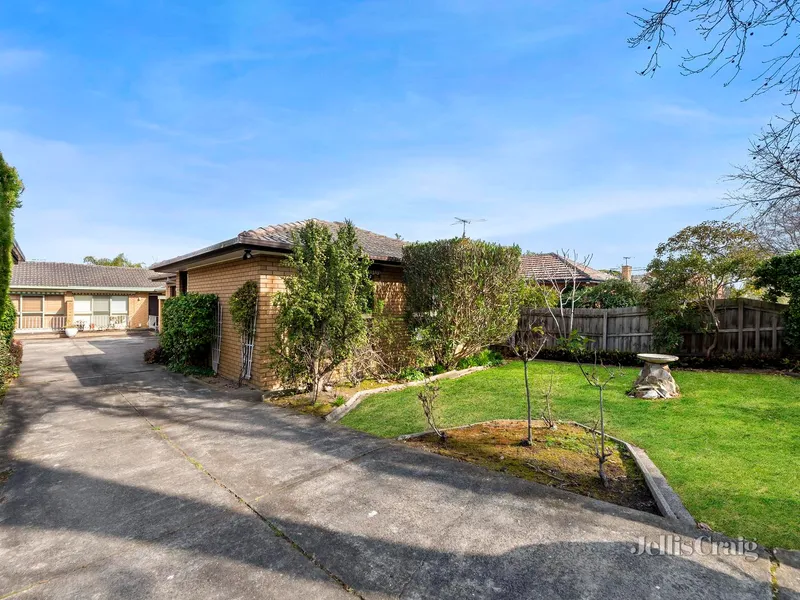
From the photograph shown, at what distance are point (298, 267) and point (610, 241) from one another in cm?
1711

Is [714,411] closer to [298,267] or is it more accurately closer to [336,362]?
[336,362]

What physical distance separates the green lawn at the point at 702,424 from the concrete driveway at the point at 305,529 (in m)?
0.67

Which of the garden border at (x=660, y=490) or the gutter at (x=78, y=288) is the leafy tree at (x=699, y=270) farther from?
the gutter at (x=78, y=288)

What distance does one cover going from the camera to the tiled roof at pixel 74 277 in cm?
2264

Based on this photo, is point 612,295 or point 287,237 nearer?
point 287,237

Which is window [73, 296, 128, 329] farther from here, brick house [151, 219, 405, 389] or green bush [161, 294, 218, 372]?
green bush [161, 294, 218, 372]

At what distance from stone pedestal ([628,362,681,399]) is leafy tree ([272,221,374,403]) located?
536 cm

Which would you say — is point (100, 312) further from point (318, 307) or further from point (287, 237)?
point (318, 307)

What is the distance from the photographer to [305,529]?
2.99 m

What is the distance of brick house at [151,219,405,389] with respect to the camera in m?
7.90

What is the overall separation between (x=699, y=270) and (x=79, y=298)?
1238 inches

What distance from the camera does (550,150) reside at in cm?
→ 980

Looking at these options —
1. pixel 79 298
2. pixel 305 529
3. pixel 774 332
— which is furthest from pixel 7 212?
pixel 79 298

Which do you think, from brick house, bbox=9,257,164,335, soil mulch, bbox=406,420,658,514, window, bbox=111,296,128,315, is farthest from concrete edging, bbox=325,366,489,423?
window, bbox=111,296,128,315
